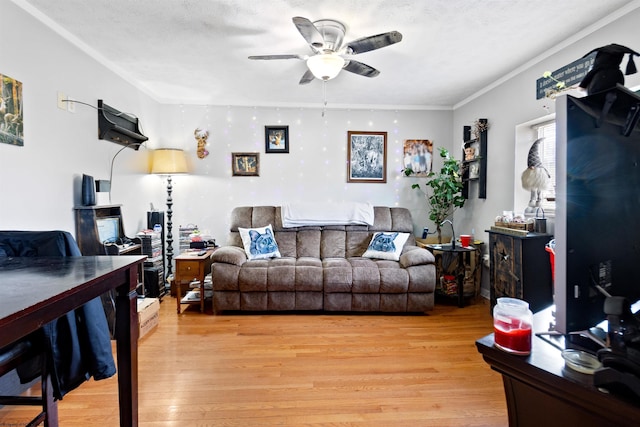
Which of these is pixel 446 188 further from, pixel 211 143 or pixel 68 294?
pixel 68 294

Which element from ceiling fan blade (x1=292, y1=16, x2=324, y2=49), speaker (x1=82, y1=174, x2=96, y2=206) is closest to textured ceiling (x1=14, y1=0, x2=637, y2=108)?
ceiling fan blade (x1=292, y1=16, x2=324, y2=49)

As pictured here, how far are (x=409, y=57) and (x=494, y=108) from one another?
1.29 m

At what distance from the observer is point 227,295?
10.2 ft

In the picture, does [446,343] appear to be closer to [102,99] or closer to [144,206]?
[144,206]

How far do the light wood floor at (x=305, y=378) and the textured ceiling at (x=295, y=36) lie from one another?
2.34 meters

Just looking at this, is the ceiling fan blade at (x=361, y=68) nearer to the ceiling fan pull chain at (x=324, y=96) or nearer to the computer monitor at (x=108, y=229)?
the ceiling fan pull chain at (x=324, y=96)

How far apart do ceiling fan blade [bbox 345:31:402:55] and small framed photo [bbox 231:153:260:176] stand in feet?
7.25

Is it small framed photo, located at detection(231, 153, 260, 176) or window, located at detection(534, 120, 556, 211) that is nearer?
window, located at detection(534, 120, 556, 211)

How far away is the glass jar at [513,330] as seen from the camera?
28.5 inches

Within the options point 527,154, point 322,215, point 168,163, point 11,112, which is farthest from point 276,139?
point 527,154

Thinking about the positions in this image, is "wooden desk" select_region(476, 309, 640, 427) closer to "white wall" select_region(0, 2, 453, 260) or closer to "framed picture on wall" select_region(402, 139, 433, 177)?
"white wall" select_region(0, 2, 453, 260)

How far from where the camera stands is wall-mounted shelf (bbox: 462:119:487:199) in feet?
11.5

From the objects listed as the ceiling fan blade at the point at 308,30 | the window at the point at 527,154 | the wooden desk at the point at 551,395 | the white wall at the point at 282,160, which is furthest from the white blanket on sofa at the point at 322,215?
the wooden desk at the point at 551,395

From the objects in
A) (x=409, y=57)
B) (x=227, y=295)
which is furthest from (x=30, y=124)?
(x=409, y=57)
